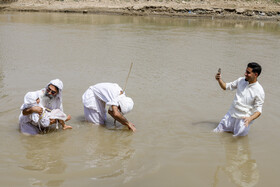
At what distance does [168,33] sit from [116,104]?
11624 mm

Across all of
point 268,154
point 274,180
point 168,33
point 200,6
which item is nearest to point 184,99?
point 268,154

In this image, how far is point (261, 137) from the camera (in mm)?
4797

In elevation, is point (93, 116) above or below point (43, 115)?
below

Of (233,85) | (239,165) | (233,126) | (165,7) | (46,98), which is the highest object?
(165,7)

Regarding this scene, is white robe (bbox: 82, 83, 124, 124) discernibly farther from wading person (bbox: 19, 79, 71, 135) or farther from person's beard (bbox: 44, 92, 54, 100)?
person's beard (bbox: 44, 92, 54, 100)

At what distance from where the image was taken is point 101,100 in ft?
16.0

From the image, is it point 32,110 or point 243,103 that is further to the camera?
point 243,103

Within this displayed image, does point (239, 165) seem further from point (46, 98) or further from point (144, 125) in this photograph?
point (46, 98)

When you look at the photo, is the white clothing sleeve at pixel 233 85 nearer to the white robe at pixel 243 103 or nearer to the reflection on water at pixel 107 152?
the white robe at pixel 243 103

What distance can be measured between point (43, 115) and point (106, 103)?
89 centimetres

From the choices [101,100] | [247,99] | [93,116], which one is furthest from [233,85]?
[93,116]

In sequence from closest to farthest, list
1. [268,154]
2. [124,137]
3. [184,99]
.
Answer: [268,154] < [124,137] < [184,99]

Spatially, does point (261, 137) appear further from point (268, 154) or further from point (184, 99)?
point (184, 99)

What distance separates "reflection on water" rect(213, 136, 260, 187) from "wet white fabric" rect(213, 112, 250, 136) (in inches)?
5.4
